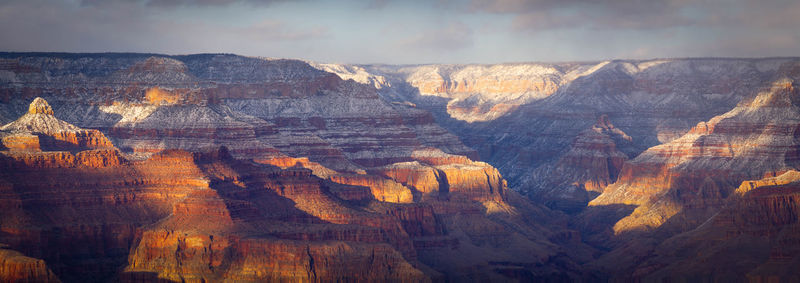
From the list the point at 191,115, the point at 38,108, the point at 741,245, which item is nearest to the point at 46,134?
the point at 38,108

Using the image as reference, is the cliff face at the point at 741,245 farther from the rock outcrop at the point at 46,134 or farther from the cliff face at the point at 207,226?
the rock outcrop at the point at 46,134

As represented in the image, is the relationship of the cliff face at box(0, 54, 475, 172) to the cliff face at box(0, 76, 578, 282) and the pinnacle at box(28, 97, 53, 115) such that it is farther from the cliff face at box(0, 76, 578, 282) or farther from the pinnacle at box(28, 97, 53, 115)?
the pinnacle at box(28, 97, 53, 115)

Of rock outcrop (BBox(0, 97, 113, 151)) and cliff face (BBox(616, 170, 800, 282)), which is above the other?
rock outcrop (BBox(0, 97, 113, 151))

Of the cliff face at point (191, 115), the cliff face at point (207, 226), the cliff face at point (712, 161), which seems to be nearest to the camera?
the cliff face at point (207, 226)

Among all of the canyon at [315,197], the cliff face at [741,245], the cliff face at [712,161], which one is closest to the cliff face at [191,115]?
the canyon at [315,197]

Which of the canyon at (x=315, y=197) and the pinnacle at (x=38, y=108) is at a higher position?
the pinnacle at (x=38, y=108)

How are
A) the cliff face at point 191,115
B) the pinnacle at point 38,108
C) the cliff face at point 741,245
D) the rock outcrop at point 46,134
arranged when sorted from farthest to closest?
1. the cliff face at point 191,115
2. the pinnacle at point 38,108
3. the rock outcrop at point 46,134
4. the cliff face at point 741,245

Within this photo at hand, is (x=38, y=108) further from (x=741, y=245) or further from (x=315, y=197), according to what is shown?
(x=741, y=245)

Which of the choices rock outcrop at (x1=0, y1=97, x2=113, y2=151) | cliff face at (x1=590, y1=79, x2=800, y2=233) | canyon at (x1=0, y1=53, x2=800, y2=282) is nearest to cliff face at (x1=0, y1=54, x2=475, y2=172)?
canyon at (x1=0, y1=53, x2=800, y2=282)
